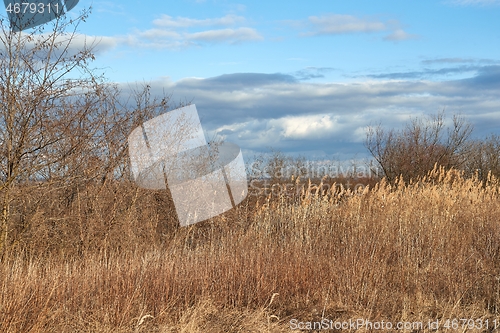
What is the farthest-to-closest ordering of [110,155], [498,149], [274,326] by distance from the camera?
[498,149] < [110,155] < [274,326]

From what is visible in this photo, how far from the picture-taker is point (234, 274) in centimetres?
661

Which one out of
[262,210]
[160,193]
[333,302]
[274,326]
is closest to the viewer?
[274,326]

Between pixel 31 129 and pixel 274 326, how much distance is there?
4.48 meters

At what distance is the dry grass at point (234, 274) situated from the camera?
544cm

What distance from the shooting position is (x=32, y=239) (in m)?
7.91

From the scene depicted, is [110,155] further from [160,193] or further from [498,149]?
[498,149]

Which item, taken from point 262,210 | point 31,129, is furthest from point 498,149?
point 31,129

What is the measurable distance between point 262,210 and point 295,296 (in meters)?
5.03

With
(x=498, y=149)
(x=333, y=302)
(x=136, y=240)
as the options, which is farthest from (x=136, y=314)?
(x=498, y=149)

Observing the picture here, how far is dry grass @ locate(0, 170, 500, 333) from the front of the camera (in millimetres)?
5438

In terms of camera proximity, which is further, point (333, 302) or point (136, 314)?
point (333, 302)

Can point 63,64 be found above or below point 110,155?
above

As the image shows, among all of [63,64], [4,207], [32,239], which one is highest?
[63,64]

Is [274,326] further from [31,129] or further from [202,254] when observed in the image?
[31,129]
